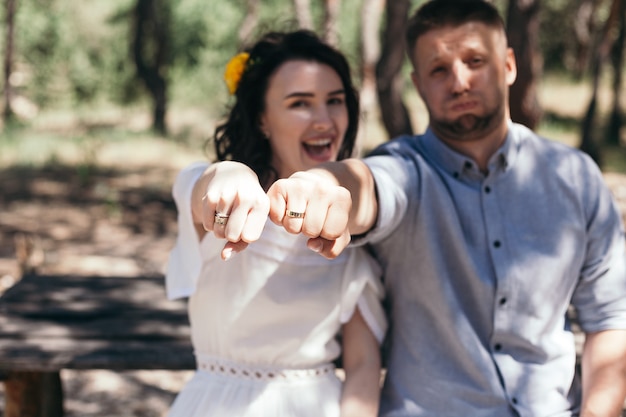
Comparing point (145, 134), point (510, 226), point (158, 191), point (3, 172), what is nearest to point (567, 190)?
point (510, 226)

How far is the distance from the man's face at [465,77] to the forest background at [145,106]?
0.66 metres

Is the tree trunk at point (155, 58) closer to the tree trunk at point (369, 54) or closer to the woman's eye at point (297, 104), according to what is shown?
the tree trunk at point (369, 54)

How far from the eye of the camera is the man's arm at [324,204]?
1.48 meters

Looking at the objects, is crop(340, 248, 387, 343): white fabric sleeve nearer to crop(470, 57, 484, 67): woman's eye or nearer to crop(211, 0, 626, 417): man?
crop(211, 0, 626, 417): man

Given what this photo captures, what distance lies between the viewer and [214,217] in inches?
59.1

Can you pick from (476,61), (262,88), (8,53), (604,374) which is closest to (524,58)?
(476,61)

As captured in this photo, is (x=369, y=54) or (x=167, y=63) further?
(x=167, y=63)

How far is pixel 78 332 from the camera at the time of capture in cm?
294

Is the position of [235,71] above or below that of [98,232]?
above

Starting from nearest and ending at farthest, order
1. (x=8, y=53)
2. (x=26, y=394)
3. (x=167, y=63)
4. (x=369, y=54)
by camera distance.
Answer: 1. (x=26, y=394)
2. (x=369, y=54)
3. (x=8, y=53)
4. (x=167, y=63)

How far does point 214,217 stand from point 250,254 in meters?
0.75

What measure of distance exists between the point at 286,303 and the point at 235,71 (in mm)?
821

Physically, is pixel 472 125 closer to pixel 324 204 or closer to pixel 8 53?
pixel 324 204

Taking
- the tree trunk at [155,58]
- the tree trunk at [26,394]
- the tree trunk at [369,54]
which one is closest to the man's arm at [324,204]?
the tree trunk at [26,394]
